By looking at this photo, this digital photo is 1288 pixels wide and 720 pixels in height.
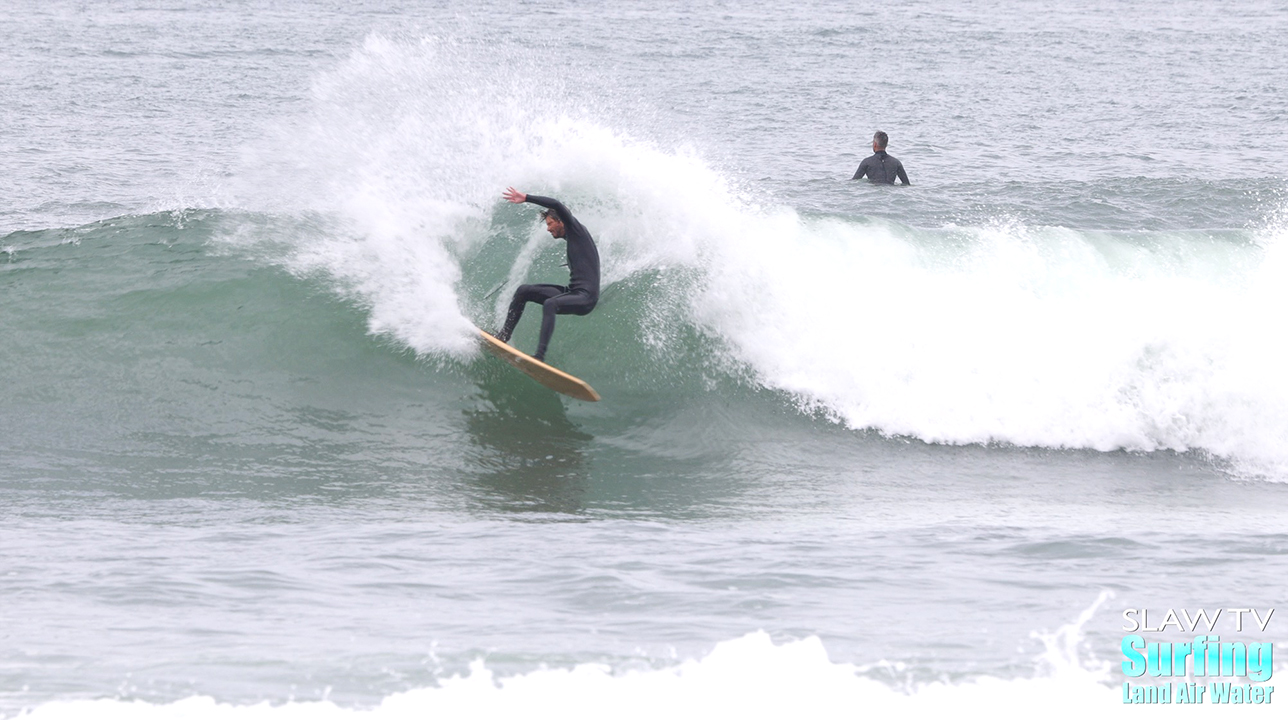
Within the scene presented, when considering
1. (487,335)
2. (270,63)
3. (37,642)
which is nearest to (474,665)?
(37,642)

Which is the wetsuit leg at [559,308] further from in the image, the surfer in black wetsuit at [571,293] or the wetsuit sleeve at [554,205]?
the wetsuit sleeve at [554,205]

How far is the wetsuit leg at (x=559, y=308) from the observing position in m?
9.48

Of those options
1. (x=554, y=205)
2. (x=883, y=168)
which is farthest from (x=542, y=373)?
(x=883, y=168)

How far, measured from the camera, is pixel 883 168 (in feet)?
64.4

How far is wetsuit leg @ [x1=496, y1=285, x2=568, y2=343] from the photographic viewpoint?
960 centimetres

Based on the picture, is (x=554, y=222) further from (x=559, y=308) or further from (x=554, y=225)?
(x=559, y=308)

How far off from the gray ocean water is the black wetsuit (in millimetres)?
1953

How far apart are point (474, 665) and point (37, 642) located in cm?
195

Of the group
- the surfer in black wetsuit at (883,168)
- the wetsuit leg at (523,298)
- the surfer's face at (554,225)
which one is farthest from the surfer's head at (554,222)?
the surfer in black wetsuit at (883,168)

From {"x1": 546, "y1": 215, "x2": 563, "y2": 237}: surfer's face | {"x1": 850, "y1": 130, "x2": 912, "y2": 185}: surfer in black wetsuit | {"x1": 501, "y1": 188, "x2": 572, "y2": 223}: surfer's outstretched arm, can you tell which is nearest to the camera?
{"x1": 501, "y1": 188, "x2": 572, "y2": 223}: surfer's outstretched arm

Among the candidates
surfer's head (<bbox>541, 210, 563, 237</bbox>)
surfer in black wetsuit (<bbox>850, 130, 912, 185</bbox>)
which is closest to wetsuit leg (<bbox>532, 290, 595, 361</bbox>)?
surfer's head (<bbox>541, 210, 563, 237</bbox>)

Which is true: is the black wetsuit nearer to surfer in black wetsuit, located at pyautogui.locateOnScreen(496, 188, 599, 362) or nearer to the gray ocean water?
the gray ocean water

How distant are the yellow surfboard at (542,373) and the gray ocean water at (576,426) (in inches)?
9.9

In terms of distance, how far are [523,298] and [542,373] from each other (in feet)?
1.97
